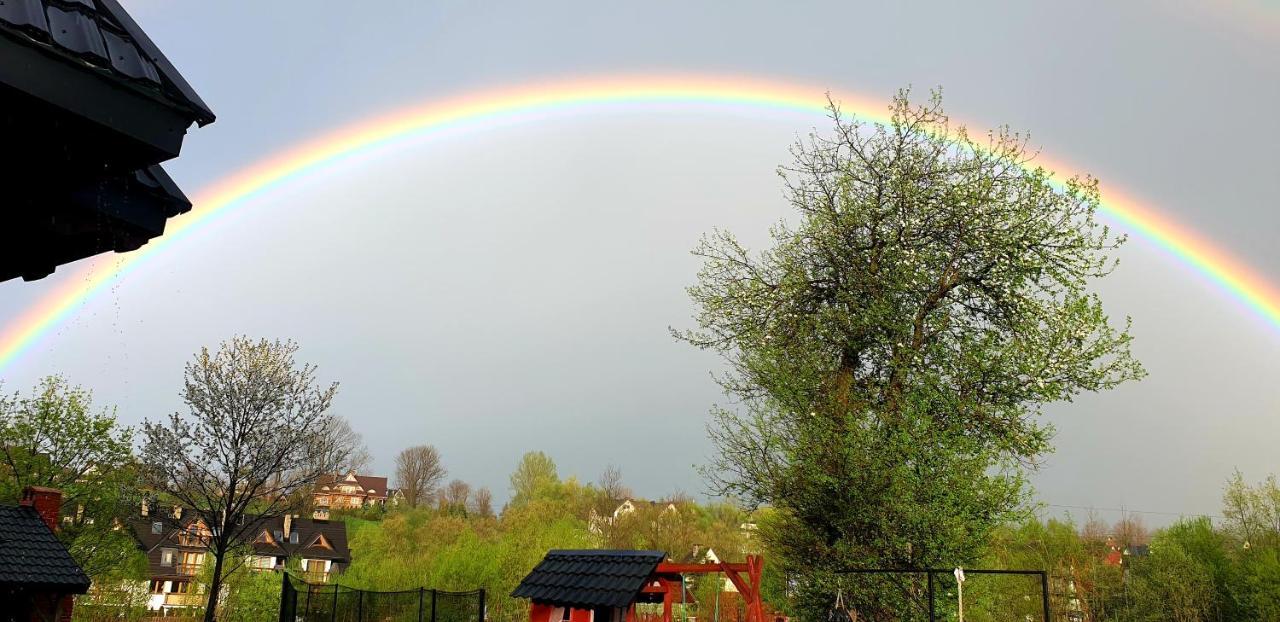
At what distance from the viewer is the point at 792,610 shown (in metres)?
21.7

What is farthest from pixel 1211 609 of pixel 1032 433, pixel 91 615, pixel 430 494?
pixel 430 494

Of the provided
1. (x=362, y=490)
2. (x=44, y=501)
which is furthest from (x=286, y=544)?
(x=44, y=501)

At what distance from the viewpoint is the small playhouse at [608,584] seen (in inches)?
584

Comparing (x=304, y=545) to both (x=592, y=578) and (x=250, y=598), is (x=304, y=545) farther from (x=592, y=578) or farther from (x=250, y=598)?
(x=592, y=578)

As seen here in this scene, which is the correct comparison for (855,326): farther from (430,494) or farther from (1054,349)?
(430,494)

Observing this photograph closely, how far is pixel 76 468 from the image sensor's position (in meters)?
37.1

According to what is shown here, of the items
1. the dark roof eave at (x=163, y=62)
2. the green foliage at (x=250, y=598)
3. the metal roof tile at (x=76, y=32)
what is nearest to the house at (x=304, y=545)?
the green foliage at (x=250, y=598)

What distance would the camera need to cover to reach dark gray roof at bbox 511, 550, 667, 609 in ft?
48.2

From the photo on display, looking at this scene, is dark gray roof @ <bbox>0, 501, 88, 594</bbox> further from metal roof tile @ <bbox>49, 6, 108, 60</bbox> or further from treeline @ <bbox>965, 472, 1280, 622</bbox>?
treeline @ <bbox>965, 472, 1280, 622</bbox>

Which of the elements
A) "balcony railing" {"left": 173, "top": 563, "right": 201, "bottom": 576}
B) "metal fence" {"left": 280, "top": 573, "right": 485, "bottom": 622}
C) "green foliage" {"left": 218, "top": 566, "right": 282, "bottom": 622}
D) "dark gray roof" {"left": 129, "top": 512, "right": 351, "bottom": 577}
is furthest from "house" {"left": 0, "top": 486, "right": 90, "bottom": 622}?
"balcony railing" {"left": 173, "top": 563, "right": 201, "bottom": 576}

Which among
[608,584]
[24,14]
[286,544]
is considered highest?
[24,14]

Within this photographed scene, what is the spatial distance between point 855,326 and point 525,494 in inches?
2928

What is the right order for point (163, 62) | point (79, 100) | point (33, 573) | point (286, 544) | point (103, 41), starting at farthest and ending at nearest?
point (286, 544) < point (33, 573) < point (163, 62) < point (103, 41) < point (79, 100)

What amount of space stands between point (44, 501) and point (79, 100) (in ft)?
85.5
